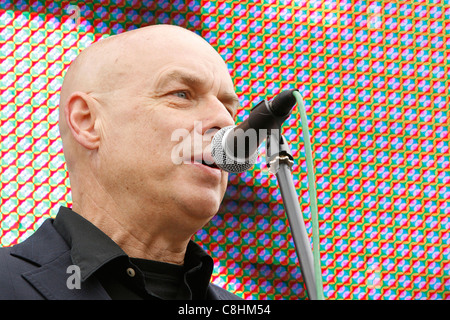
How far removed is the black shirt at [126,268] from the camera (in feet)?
4.76

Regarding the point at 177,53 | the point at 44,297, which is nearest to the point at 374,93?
the point at 177,53

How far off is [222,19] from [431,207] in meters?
1.33

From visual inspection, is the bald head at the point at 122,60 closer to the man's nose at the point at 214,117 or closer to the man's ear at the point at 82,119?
the man's ear at the point at 82,119

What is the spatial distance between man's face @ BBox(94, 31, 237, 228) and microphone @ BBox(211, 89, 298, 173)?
20 centimetres

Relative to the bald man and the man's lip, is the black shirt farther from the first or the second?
the man's lip

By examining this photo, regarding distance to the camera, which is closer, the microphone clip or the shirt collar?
the microphone clip

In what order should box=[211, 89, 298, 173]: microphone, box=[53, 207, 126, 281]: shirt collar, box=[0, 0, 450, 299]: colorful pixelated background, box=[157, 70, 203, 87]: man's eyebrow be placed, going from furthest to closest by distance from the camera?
box=[0, 0, 450, 299]: colorful pixelated background < box=[157, 70, 203, 87]: man's eyebrow < box=[53, 207, 126, 281]: shirt collar < box=[211, 89, 298, 173]: microphone

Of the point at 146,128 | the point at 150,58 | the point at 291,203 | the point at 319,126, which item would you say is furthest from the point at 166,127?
the point at 319,126

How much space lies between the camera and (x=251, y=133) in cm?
119

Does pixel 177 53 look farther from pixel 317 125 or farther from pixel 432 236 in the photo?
pixel 432 236

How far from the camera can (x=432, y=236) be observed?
3.16 m

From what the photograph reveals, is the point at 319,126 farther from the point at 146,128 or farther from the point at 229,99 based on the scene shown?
the point at 146,128

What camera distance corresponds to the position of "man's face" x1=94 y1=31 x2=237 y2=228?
1465mm

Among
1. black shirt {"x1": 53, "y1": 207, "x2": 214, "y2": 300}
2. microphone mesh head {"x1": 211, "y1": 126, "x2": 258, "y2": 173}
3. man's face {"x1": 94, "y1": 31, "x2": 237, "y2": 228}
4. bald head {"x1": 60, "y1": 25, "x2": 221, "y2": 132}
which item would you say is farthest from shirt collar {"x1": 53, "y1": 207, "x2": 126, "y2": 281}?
microphone mesh head {"x1": 211, "y1": 126, "x2": 258, "y2": 173}
